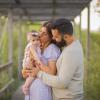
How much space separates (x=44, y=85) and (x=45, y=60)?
0.24 meters

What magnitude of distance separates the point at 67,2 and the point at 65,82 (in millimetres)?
8582

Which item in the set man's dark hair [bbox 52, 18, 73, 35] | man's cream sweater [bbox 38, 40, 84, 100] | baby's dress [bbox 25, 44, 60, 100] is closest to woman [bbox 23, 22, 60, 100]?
baby's dress [bbox 25, 44, 60, 100]

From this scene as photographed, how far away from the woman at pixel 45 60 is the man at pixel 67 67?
0.62 feet

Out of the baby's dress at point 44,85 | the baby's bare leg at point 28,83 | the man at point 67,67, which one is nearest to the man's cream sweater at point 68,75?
the man at point 67,67

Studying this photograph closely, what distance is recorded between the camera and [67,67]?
395cm

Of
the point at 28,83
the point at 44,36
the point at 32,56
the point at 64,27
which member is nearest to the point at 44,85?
the point at 28,83

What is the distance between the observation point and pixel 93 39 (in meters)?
19.6

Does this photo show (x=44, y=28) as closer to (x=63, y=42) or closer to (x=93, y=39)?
(x=63, y=42)

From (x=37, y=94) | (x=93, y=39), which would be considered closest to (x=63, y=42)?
(x=37, y=94)

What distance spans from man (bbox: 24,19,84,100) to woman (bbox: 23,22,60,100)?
0.62 ft

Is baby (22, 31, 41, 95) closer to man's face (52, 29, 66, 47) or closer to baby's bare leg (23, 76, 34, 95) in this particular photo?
baby's bare leg (23, 76, 34, 95)

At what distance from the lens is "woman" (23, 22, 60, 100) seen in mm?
4326

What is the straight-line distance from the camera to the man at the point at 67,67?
156 inches

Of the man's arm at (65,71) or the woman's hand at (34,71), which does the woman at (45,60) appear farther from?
the man's arm at (65,71)
